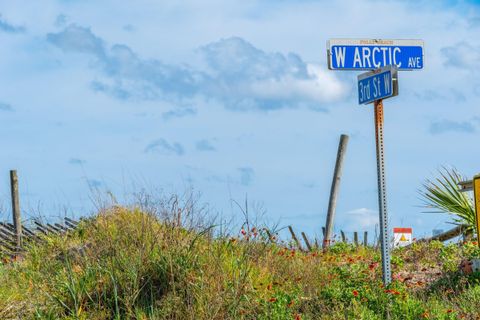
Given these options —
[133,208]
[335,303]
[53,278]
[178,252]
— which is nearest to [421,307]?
[335,303]

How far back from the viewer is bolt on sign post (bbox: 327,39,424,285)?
908 cm

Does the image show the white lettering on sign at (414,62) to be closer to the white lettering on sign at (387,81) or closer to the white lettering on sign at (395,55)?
the white lettering on sign at (395,55)

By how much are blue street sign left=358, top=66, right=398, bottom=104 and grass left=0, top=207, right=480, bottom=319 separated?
2155 mm

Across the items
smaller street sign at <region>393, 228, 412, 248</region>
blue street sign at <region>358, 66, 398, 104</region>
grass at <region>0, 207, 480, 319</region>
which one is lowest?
smaller street sign at <region>393, 228, 412, 248</region>

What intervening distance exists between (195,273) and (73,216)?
4.34 meters

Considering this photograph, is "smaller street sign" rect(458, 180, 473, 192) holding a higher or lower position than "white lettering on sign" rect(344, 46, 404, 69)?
lower

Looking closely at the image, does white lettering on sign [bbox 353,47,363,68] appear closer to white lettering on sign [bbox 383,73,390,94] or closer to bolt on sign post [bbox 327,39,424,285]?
bolt on sign post [bbox 327,39,424,285]

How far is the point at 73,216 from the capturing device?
12.9 meters

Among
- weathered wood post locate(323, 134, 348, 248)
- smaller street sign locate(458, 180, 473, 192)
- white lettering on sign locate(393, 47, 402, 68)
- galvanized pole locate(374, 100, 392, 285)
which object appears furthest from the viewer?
weathered wood post locate(323, 134, 348, 248)

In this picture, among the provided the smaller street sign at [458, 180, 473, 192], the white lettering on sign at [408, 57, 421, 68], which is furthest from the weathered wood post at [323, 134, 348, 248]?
the white lettering on sign at [408, 57, 421, 68]

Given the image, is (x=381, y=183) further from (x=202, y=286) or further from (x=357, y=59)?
(x=202, y=286)

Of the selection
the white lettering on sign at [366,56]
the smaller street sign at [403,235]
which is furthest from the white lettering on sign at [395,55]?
the smaller street sign at [403,235]

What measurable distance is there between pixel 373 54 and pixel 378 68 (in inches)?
8.5

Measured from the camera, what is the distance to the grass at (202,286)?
28.8ft
